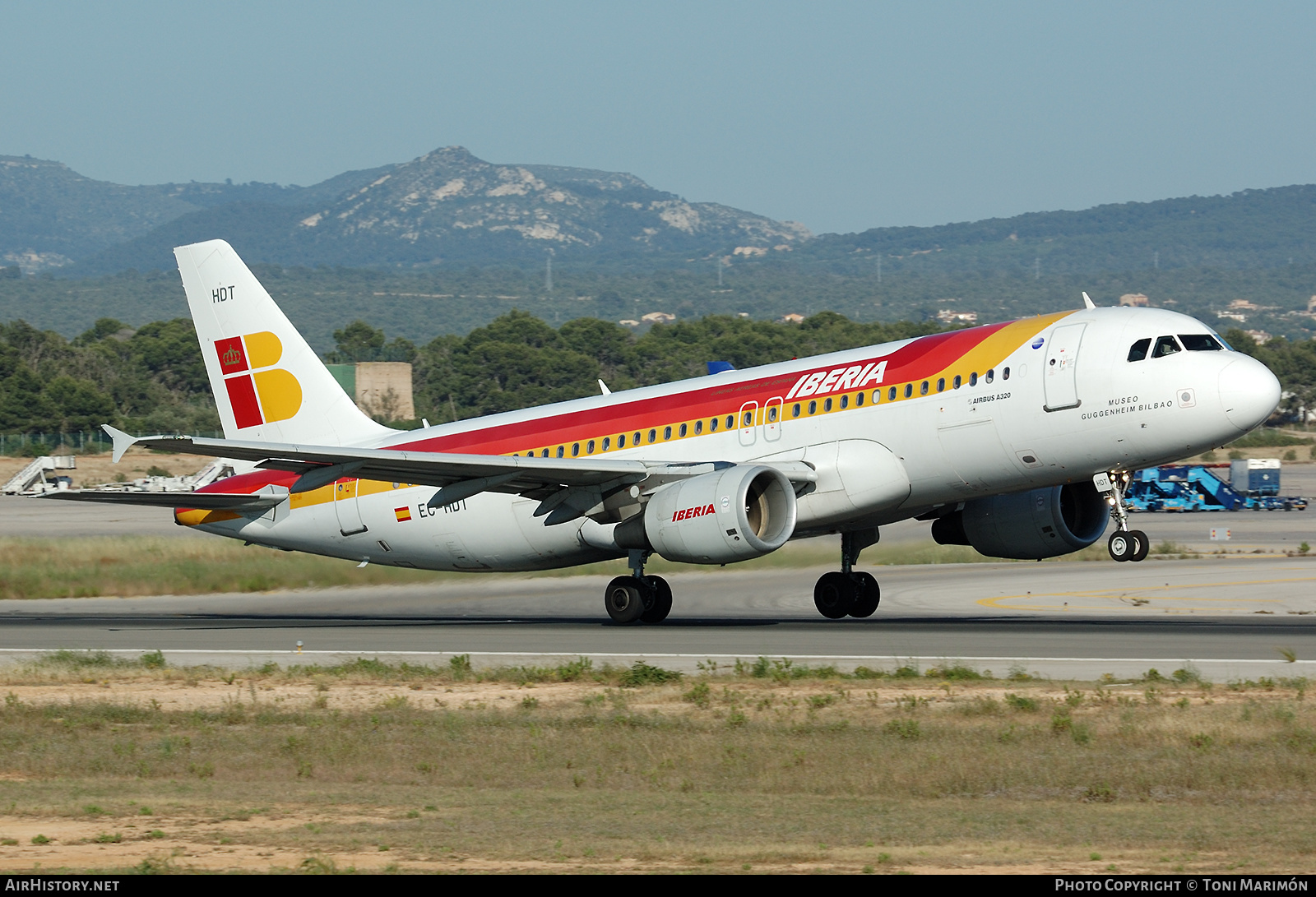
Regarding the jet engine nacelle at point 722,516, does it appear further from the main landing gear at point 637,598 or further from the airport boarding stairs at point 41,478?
the airport boarding stairs at point 41,478

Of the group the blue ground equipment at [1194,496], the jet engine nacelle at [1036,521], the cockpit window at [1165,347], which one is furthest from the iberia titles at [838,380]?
the blue ground equipment at [1194,496]

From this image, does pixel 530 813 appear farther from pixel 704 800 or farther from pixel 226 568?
pixel 226 568

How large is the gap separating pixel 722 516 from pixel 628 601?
4448 millimetres

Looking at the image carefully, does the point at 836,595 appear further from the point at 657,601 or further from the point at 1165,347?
the point at 1165,347

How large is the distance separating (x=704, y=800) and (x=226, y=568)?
107ft

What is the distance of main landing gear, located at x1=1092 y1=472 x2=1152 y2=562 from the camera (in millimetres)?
25016

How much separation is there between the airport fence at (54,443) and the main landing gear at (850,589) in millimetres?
85952

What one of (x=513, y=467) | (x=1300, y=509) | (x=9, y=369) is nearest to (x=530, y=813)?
(x=513, y=467)

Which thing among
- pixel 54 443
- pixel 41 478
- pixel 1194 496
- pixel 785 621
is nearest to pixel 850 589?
pixel 785 621

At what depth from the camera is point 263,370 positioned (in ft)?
113

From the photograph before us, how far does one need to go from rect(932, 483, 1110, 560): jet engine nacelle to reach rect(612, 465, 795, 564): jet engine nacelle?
5226mm

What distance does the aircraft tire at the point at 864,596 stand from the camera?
31641 mm

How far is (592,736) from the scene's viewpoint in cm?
1667

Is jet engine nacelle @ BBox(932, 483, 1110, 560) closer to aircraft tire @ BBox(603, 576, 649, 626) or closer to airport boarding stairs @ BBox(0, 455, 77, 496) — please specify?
aircraft tire @ BBox(603, 576, 649, 626)
